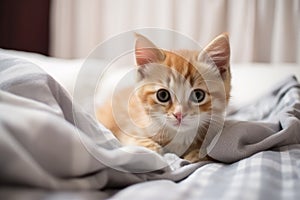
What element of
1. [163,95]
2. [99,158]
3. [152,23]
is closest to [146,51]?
[163,95]

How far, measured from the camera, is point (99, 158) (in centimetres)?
66

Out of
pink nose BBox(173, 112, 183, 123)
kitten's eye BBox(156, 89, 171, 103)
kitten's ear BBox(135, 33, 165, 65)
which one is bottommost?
pink nose BBox(173, 112, 183, 123)

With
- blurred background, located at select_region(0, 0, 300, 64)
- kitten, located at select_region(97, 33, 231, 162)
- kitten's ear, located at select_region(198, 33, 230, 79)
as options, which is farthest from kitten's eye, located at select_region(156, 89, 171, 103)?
blurred background, located at select_region(0, 0, 300, 64)

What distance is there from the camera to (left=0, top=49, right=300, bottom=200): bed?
1.83 ft

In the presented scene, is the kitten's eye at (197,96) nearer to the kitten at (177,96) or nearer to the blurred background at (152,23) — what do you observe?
the kitten at (177,96)

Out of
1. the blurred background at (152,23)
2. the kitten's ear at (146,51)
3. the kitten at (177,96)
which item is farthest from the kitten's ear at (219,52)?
the blurred background at (152,23)

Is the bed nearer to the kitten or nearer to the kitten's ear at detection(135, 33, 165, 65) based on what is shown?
the kitten

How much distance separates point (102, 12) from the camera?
2311 millimetres

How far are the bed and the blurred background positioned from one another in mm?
1101

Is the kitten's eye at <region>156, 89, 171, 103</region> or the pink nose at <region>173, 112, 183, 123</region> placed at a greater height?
the kitten's eye at <region>156, 89, 171, 103</region>

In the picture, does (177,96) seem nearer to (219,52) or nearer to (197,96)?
(197,96)

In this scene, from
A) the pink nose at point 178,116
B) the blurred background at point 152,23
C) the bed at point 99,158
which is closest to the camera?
the bed at point 99,158

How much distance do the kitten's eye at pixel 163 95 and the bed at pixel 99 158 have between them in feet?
0.46

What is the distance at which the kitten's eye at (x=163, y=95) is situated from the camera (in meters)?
1.01
